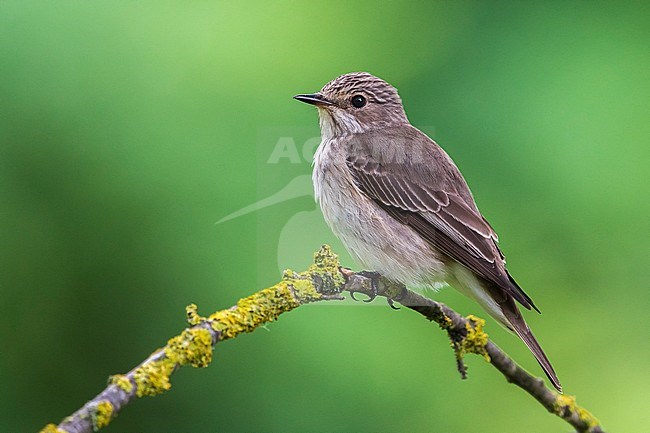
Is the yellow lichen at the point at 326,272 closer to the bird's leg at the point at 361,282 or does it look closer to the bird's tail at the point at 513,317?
the bird's leg at the point at 361,282

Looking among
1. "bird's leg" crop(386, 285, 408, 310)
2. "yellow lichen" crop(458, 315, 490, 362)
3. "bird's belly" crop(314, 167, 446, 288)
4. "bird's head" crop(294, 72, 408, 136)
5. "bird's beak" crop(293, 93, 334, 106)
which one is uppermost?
"bird's head" crop(294, 72, 408, 136)

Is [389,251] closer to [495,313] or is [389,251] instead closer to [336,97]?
[495,313]

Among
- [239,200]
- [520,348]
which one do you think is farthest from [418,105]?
[520,348]

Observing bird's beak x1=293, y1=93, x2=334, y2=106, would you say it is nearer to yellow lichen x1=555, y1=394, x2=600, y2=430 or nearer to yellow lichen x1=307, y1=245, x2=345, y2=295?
yellow lichen x1=307, y1=245, x2=345, y2=295

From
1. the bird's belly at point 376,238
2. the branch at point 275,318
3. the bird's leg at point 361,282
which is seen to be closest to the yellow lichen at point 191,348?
the branch at point 275,318

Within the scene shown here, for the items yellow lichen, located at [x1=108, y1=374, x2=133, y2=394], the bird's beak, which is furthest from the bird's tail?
yellow lichen, located at [x1=108, y1=374, x2=133, y2=394]

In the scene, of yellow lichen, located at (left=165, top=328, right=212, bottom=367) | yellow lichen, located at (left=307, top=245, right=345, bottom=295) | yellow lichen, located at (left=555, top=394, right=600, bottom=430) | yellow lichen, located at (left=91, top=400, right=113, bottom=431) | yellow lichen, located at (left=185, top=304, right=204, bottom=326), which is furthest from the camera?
yellow lichen, located at (left=555, top=394, right=600, bottom=430)

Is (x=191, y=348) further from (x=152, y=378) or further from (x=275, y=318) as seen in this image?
(x=275, y=318)
